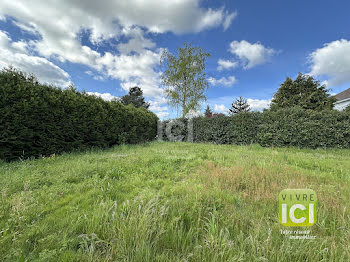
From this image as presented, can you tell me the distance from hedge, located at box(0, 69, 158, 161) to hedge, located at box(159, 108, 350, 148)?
7.95 metres

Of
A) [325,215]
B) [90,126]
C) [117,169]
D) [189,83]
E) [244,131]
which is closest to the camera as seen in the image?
[325,215]

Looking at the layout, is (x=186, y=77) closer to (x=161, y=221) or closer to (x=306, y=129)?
(x=306, y=129)

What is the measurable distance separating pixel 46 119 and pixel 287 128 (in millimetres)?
10902

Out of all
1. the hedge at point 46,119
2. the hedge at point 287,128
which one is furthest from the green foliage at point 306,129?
the hedge at point 46,119

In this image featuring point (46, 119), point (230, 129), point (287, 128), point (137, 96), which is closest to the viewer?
point (46, 119)

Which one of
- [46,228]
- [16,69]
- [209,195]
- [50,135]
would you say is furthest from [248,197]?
[16,69]

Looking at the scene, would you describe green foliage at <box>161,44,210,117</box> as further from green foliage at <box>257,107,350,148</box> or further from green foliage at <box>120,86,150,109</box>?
green foliage at <box>120,86,150,109</box>

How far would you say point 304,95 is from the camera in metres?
13.0

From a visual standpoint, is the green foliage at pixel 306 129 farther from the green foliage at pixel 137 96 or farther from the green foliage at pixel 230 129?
the green foliage at pixel 137 96

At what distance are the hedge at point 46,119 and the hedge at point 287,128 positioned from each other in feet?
26.1

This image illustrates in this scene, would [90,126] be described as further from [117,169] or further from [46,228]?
[46,228]

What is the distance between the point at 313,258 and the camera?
1.13 m

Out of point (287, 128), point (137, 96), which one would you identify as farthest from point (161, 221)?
point (137, 96)

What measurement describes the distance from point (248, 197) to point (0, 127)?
20.1ft
